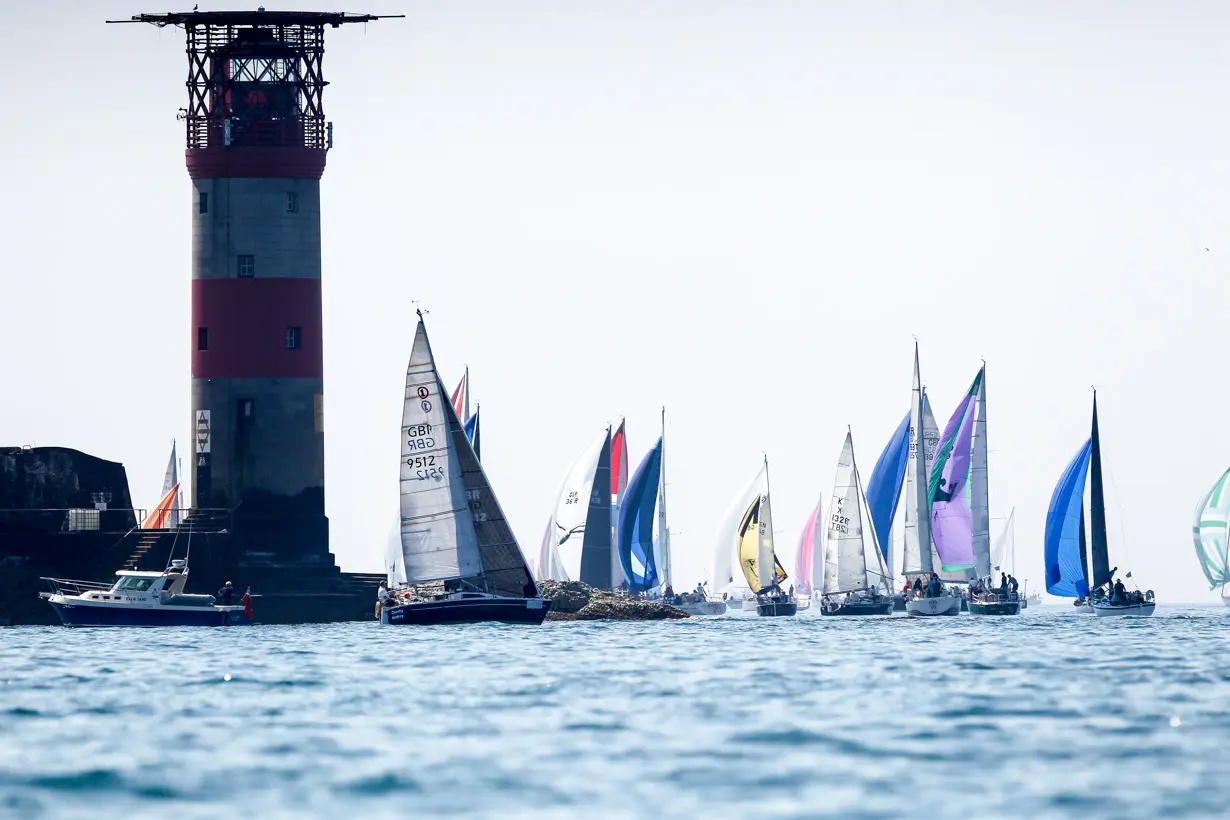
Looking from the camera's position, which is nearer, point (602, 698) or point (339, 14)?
point (602, 698)

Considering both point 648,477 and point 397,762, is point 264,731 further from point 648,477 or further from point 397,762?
point 648,477

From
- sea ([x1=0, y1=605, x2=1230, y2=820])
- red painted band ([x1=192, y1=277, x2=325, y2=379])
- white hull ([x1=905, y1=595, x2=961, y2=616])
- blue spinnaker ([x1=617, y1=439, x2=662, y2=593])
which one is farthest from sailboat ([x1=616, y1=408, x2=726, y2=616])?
sea ([x1=0, y1=605, x2=1230, y2=820])

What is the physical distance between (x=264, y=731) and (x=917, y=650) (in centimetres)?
2203

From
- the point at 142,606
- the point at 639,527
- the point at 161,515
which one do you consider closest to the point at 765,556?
the point at 639,527

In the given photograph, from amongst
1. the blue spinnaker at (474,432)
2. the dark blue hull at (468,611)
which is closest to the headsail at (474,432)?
the blue spinnaker at (474,432)

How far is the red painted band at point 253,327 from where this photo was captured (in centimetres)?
6919

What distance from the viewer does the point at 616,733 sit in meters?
29.2

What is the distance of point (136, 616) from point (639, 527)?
3734cm

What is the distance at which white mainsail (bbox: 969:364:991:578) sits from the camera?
92.6 metres

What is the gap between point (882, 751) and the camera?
88.4ft

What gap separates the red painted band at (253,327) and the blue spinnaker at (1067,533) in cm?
3216

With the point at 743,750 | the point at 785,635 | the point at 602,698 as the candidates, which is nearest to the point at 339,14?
the point at 785,635

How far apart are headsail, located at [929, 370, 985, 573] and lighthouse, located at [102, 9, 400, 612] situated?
97.8 feet

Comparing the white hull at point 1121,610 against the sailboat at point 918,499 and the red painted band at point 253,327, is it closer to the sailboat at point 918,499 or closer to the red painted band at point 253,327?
the sailboat at point 918,499
